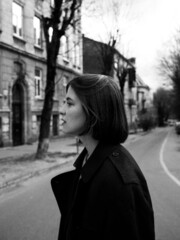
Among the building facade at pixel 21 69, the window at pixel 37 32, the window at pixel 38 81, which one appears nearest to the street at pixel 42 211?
the building facade at pixel 21 69

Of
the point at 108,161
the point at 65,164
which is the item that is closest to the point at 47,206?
the point at 108,161

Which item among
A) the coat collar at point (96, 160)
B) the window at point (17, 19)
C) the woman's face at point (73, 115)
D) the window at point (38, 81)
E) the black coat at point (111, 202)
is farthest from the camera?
the window at point (38, 81)

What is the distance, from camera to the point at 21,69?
1884 cm

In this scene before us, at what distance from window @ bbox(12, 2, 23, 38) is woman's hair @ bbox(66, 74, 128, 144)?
727 inches

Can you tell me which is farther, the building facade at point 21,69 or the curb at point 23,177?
the building facade at point 21,69

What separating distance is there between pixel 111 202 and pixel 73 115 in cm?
52

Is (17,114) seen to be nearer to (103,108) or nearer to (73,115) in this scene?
(73,115)

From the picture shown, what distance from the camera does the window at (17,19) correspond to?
18366mm

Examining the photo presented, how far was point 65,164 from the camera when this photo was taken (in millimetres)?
11289

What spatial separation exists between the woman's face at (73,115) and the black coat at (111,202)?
0.18m

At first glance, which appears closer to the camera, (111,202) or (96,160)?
(111,202)

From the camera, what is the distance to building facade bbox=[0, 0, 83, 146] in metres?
16.9

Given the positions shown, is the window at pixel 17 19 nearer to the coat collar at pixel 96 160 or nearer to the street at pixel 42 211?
the street at pixel 42 211

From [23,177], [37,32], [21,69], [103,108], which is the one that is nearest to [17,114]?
[21,69]
